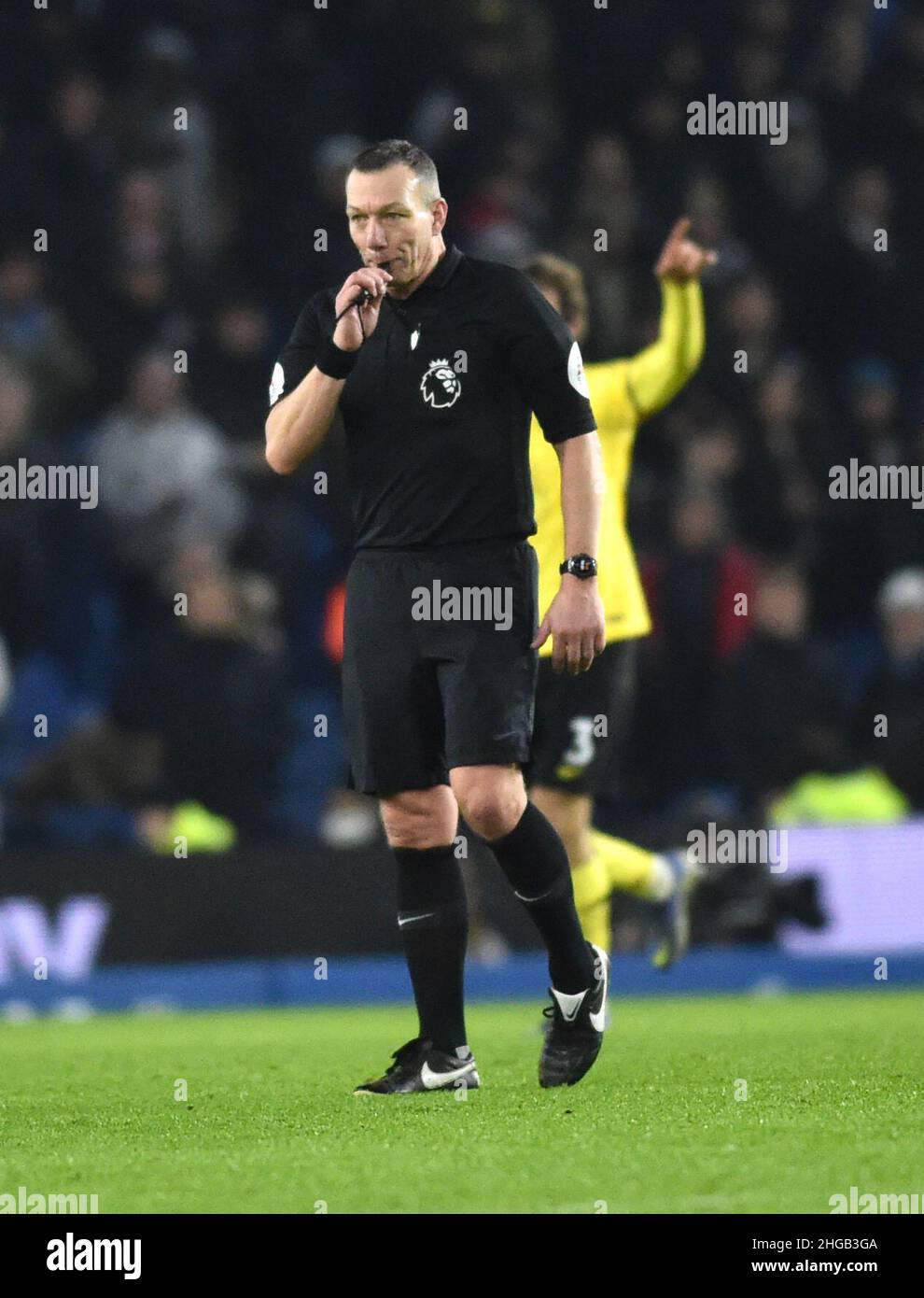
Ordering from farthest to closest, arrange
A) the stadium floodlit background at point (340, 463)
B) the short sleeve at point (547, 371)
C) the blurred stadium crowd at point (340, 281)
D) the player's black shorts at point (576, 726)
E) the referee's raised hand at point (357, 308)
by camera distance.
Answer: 1. the blurred stadium crowd at point (340, 281)
2. the stadium floodlit background at point (340, 463)
3. the player's black shorts at point (576, 726)
4. the short sleeve at point (547, 371)
5. the referee's raised hand at point (357, 308)

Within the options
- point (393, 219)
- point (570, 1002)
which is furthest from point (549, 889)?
point (393, 219)

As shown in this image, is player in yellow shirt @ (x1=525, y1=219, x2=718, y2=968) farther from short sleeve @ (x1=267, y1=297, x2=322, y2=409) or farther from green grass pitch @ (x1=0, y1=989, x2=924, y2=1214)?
short sleeve @ (x1=267, y1=297, x2=322, y2=409)

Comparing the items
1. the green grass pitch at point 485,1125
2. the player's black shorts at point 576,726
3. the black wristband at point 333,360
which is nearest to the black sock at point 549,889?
the green grass pitch at point 485,1125

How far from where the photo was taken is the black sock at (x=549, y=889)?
6.05 metres

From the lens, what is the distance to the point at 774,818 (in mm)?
11727

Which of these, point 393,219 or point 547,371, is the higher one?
point 393,219

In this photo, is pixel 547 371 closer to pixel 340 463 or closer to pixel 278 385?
pixel 278 385

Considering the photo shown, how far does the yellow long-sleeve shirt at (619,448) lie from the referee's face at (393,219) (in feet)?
6.17

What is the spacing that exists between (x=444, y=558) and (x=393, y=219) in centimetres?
82

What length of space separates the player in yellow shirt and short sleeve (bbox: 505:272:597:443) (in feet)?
5.58

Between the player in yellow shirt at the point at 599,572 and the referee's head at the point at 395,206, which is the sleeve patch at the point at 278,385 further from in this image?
the player in yellow shirt at the point at 599,572

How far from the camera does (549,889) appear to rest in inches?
239

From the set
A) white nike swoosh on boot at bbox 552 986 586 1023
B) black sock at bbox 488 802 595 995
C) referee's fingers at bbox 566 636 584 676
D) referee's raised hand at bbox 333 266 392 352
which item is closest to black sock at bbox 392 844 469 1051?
black sock at bbox 488 802 595 995
